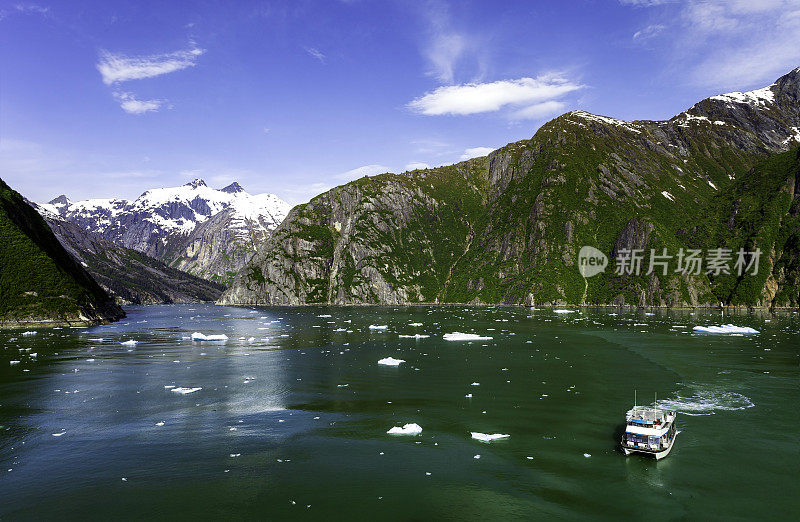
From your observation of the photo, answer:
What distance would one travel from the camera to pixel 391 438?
128 feet

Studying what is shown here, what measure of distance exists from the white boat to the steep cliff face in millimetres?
172433

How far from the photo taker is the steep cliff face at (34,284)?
144750 mm

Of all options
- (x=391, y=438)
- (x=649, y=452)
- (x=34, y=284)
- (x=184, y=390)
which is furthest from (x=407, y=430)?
(x=34, y=284)

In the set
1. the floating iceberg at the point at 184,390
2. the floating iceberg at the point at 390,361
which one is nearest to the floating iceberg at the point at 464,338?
the floating iceberg at the point at 390,361

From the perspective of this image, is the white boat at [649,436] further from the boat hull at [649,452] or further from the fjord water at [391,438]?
the fjord water at [391,438]

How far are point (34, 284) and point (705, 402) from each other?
18584 cm

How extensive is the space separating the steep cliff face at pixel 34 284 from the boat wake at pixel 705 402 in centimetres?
17298

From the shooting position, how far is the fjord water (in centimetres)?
2769

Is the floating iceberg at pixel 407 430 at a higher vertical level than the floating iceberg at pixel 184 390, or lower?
higher

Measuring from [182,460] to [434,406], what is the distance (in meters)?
24.8

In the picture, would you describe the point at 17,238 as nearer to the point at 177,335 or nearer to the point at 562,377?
the point at 177,335

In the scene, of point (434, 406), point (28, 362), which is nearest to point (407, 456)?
point (434, 406)

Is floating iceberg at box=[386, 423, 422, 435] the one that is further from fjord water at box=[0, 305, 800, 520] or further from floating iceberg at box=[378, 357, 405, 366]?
floating iceberg at box=[378, 357, 405, 366]

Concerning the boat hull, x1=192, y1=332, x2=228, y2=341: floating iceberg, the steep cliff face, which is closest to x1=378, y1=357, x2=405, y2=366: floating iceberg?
the boat hull
